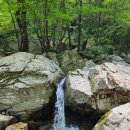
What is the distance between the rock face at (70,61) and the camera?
743 inches

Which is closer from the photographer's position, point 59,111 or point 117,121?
point 117,121

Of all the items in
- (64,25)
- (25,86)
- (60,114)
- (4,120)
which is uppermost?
(64,25)

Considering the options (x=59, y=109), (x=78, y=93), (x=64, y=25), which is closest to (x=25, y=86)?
(x=59, y=109)

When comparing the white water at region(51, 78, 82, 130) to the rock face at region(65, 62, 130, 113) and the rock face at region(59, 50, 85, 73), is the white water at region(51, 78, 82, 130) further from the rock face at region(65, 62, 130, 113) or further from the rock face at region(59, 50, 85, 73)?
the rock face at region(59, 50, 85, 73)

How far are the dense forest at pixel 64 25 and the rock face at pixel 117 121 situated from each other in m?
8.73

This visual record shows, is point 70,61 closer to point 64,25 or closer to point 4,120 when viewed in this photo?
point 64,25

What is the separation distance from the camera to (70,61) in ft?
63.3

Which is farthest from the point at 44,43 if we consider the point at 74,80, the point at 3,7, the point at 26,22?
the point at 74,80

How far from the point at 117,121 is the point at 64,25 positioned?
39.5 feet

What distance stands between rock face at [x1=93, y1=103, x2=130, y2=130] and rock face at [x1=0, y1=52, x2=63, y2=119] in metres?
5.04

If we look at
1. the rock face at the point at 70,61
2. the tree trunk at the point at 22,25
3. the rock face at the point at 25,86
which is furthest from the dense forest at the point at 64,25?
the rock face at the point at 25,86

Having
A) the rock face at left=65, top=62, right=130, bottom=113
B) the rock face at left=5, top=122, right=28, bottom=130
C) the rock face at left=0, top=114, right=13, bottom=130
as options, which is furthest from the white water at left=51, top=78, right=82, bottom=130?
the rock face at left=0, top=114, right=13, bottom=130

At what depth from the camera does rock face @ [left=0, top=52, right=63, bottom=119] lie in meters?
13.9

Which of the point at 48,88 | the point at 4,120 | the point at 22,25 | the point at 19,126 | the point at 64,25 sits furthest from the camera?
the point at 64,25
